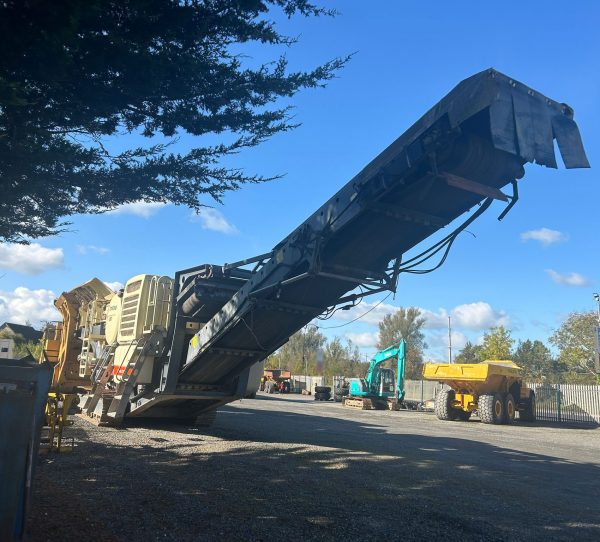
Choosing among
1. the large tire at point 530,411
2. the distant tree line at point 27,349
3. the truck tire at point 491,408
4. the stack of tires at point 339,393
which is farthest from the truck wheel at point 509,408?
the distant tree line at point 27,349

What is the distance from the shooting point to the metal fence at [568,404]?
25672 mm

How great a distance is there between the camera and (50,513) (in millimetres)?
5039

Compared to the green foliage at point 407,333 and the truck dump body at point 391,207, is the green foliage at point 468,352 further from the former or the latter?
the truck dump body at point 391,207

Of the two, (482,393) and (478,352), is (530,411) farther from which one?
(478,352)

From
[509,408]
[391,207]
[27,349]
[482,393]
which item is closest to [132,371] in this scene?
[391,207]

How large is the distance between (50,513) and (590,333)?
56.1 meters

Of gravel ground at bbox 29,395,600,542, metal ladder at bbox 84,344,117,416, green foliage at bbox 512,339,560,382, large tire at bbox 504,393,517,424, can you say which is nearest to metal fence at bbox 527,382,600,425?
large tire at bbox 504,393,517,424

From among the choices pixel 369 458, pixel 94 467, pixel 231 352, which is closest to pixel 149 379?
pixel 231 352

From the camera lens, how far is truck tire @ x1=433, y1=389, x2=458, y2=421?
22562 millimetres

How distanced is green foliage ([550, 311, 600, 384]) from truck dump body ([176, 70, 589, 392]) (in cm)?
5037

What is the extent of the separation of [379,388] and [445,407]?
694 centimetres

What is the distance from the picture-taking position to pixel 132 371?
33.7ft

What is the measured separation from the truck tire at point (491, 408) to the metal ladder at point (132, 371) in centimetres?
1525

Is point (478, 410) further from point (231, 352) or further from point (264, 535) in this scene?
point (264, 535)
